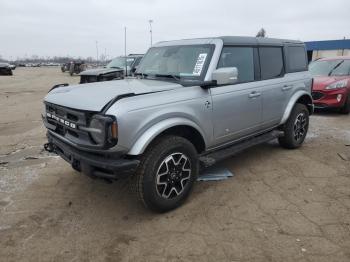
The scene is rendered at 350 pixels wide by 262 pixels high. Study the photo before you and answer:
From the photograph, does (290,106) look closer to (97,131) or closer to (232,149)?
(232,149)

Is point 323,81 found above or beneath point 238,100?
above

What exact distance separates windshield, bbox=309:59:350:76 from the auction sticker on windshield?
723 centimetres

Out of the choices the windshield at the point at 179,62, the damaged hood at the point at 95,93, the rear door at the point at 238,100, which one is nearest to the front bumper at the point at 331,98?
the rear door at the point at 238,100

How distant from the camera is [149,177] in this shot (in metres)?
3.32

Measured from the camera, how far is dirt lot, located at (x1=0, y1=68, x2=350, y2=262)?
294cm

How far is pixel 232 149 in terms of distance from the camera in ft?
14.7

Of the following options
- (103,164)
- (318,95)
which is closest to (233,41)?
(103,164)

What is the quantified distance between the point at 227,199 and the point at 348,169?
2.23 metres

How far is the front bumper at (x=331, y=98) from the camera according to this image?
9.01 m

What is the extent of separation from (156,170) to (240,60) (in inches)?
84.1

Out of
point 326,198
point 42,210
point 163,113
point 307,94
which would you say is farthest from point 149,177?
point 307,94

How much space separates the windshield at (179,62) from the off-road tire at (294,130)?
2282mm

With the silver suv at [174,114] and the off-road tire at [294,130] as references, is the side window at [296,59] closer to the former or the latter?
the silver suv at [174,114]

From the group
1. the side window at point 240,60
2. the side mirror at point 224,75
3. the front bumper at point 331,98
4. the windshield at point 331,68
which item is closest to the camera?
the side mirror at point 224,75
